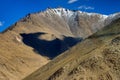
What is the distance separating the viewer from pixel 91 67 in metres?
104

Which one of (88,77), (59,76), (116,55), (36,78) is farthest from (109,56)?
(36,78)

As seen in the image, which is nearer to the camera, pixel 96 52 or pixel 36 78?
pixel 96 52

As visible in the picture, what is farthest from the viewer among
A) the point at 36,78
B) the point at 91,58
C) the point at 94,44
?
the point at 36,78

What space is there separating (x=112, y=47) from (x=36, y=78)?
41.2 m

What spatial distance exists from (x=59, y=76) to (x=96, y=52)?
511 inches

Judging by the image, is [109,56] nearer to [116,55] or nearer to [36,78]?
[116,55]

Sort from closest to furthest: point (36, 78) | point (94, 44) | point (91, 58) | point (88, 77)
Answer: point (88, 77)
point (91, 58)
point (94, 44)
point (36, 78)

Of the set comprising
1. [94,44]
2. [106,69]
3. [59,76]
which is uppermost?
[94,44]

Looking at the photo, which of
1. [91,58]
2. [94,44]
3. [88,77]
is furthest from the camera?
[94,44]

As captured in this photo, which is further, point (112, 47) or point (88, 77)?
A: point (112, 47)

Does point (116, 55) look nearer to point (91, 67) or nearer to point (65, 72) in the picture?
point (91, 67)

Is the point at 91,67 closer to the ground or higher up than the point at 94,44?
closer to the ground

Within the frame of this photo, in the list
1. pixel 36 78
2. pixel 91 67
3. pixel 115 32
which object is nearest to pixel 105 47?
pixel 91 67

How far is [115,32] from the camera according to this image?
13300 centimetres
